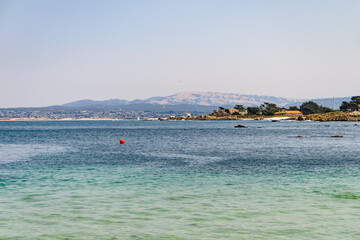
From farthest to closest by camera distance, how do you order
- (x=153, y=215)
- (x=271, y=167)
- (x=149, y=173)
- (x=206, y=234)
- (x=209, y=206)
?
(x=271, y=167) → (x=149, y=173) → (x=209, y=206) → (x=153, y=215) → (x=206, y=234)

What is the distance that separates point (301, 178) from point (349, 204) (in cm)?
1018

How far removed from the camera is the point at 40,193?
26.4m

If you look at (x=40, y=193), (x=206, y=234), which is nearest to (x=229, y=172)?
(x=40, y=193)

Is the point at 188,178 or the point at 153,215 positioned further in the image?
the point at 188,178

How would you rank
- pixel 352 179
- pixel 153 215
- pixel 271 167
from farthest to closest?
pixel 271 167
pixel 352 179
pixel 153 215

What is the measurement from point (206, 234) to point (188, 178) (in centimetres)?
1618

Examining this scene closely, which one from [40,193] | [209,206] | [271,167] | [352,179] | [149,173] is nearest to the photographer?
[209,206]

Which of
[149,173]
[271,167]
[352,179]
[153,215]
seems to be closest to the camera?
[153,215]

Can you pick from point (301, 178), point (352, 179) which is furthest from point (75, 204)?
point (352, 179)

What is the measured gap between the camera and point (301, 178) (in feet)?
109

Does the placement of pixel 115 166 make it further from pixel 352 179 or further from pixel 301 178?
pixel 352 179

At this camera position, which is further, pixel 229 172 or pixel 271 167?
pixel 271 167

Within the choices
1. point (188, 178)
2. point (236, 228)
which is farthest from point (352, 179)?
point (236, 228)

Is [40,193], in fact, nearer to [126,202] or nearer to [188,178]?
[126,202]
